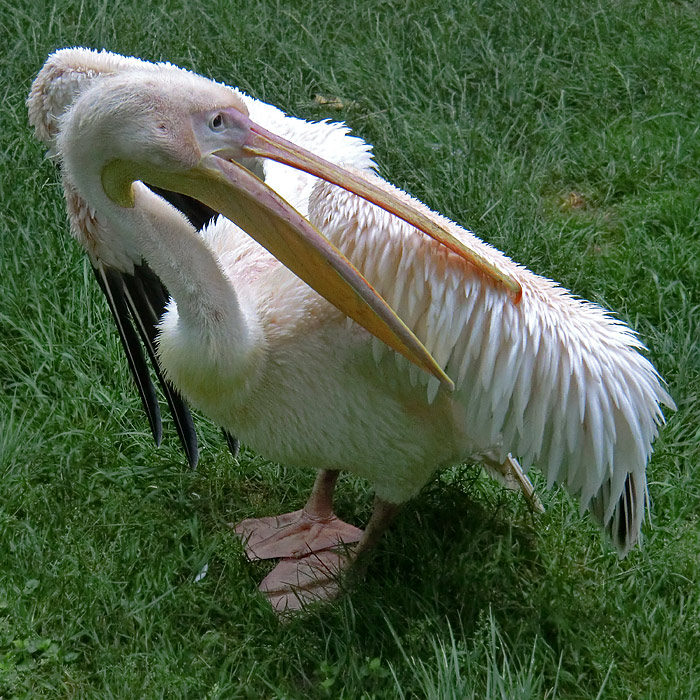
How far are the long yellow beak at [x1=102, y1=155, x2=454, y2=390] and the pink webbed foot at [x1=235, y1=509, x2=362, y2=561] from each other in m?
0.99

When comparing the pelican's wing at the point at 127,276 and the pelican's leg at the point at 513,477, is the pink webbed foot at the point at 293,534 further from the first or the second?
the pelican's leg at the point at 513,477

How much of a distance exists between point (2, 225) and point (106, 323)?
0.58 metres

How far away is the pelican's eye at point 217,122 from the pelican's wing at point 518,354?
312 mm

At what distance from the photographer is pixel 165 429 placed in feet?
10.3

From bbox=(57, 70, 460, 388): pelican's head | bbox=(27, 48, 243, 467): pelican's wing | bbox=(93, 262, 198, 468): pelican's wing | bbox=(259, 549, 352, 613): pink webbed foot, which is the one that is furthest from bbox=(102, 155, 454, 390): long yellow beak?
bbox=(259, 549, 352, 613): pink webbed foot

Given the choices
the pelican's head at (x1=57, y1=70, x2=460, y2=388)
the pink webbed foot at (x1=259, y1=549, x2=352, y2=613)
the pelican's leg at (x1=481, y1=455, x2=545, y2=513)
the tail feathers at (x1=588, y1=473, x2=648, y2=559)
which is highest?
the pelican's head at (x1=57, y1=70, x2=460, y2=388)

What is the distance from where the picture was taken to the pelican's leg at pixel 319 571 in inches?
106

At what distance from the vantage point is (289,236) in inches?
78.7

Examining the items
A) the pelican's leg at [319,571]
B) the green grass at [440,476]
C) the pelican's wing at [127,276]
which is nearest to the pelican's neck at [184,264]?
the pelican's wing at [127,276]

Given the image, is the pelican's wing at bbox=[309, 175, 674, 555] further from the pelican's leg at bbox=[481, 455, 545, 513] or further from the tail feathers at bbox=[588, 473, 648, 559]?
the pelican's leg at bbox=[481, 455, 545, 513]

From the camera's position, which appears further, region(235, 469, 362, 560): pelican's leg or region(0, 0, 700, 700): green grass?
region(235, 469, 362, 560): pelican's leg

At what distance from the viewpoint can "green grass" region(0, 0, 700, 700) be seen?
2525 millimetres

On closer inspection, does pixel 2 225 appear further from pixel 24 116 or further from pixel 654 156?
pixel 654 156

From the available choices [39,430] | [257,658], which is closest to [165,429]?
[39,430]
